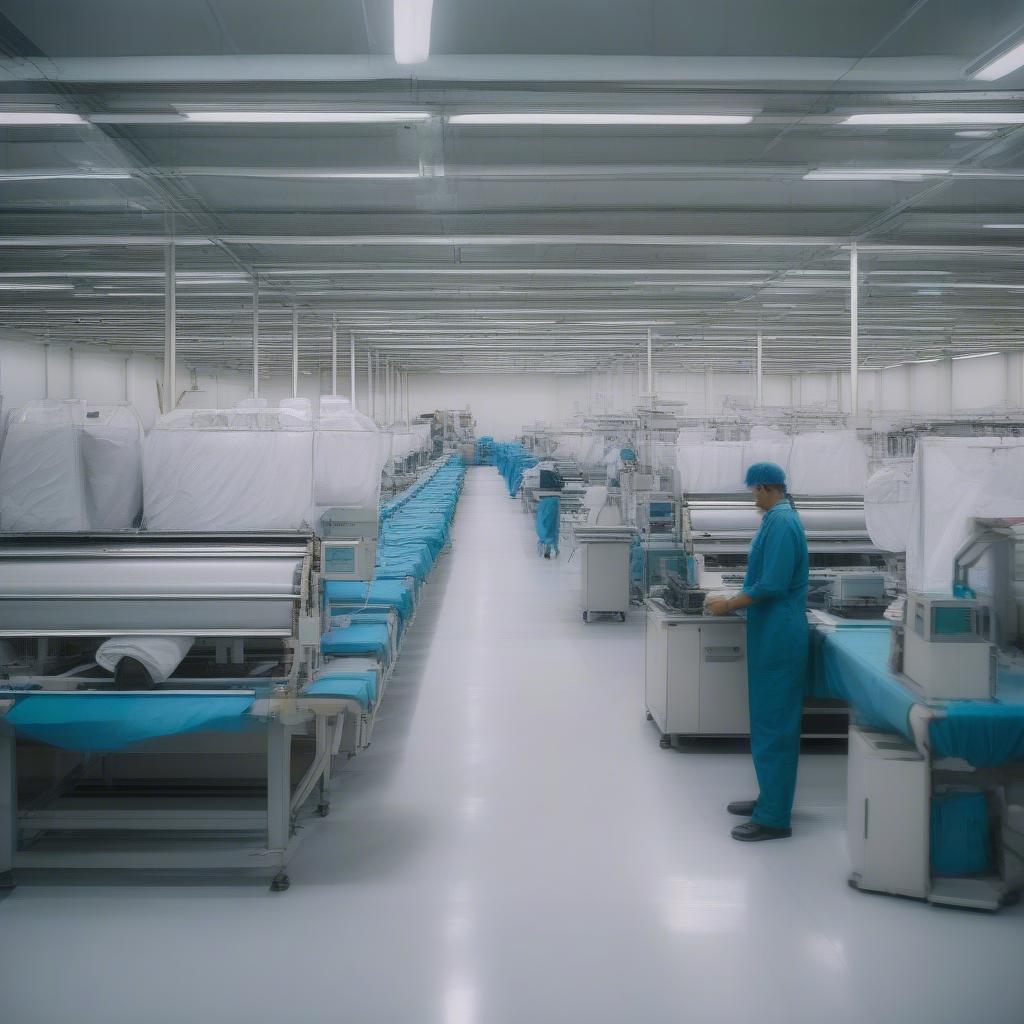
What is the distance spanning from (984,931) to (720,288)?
996cm

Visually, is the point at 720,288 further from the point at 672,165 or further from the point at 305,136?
the point at 305,136

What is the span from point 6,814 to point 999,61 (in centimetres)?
559

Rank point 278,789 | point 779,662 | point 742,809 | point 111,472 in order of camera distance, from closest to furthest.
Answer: point 278,789, point 779,662, point 742,809, point 111,472

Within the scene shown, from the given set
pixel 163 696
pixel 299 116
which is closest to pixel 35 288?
pixel 299 116

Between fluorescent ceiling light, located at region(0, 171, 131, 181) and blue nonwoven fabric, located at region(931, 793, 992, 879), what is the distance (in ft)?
22.3

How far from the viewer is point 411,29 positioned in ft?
13.2

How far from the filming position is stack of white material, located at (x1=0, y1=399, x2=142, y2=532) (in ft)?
13.1

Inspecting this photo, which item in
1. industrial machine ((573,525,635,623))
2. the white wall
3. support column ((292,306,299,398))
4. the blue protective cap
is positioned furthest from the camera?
the white wall

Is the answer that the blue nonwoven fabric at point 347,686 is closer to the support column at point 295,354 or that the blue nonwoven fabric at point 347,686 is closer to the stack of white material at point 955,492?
the stack of white material at point 955,492

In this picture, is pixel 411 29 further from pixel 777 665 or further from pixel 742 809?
pixel 742 809

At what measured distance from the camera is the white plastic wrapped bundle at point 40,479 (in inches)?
157

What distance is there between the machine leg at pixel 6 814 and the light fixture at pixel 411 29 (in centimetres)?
328

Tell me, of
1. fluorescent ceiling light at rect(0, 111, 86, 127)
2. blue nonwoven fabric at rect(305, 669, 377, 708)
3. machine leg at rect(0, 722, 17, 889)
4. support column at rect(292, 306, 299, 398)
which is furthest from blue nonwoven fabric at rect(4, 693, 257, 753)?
support column at rect(292, 306, 299, 398)

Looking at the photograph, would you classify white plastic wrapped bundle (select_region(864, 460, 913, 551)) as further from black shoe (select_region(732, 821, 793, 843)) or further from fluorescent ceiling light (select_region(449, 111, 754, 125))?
fluorescent ceiling light (select_region(449, 111, 754, 125))
